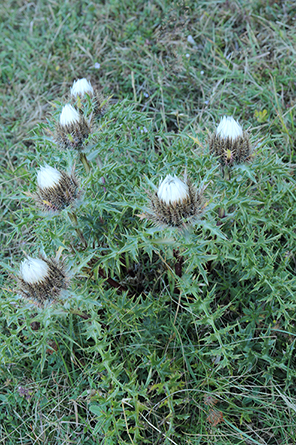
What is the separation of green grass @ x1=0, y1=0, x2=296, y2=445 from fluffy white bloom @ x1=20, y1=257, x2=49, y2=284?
6.1 inches

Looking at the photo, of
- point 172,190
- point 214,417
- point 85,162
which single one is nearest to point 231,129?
point 172,190

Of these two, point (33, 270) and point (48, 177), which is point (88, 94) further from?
point (33, 270)

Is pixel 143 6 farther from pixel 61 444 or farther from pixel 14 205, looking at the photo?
pixel 61 444

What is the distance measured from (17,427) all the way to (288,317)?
163 cm

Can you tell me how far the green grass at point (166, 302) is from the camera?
88.5 inches

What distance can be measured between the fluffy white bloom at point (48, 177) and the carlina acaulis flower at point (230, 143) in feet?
2.73

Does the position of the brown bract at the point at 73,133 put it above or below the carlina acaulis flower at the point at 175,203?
above

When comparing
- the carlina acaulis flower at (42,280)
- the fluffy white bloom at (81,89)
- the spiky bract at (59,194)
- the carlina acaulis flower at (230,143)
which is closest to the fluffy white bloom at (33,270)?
the carlina acaulis flower at (42,280)

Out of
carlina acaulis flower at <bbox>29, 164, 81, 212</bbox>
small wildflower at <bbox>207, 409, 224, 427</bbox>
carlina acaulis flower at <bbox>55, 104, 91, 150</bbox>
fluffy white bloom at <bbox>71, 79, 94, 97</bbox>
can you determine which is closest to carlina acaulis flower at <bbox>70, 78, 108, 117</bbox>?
fluffy white bloom at <bbox>71, 79, 94, 97</bbox>

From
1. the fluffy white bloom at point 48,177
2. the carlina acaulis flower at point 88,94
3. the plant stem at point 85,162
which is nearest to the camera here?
the fluffy white bloom at point 48,177

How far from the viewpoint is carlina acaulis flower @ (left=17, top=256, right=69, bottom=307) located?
2119mm

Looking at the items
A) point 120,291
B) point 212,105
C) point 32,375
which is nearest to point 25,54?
point 212,105

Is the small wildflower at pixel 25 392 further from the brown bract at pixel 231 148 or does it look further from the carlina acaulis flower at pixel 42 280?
the brown bract at pixel 231 148

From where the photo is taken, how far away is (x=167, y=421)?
2242mm
